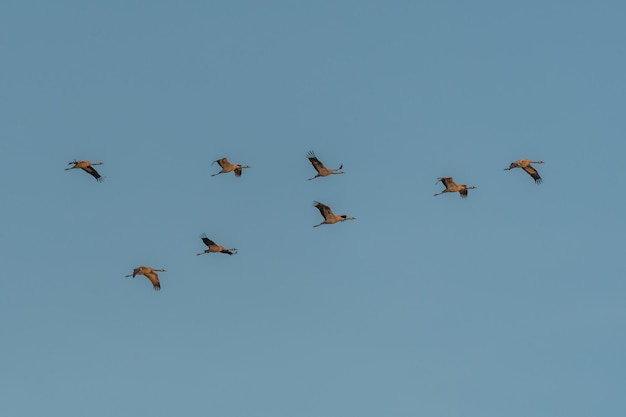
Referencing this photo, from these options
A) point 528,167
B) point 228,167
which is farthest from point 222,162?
point 528,167

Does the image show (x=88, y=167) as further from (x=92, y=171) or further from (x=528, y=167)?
(x=528, y=167)

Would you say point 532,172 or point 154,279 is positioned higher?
point 532,172

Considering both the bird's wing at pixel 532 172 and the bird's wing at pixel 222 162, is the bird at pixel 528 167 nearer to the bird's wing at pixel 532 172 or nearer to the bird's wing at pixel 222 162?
the bird's wing at pixel 532 172

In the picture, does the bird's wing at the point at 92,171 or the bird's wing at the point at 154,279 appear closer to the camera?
the bird's wing at the point at 154,279

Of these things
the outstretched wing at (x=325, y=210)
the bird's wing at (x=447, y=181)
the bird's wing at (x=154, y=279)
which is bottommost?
the bird's wing at (x=154, y=279)

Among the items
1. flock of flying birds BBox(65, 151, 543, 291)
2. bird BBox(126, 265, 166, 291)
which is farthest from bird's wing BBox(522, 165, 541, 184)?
bird BBox(126, 265, 166, 291)

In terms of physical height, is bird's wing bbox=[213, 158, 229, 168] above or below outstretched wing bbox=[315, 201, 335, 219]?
above

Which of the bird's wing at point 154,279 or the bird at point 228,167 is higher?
the bird at point 228,167

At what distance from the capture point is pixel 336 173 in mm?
84562

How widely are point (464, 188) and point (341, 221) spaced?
9215mm

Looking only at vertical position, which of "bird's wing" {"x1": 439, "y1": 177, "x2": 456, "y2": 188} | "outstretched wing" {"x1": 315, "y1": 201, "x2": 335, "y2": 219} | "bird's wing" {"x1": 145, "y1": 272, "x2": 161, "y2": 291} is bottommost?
"bird's wing" {"x1": 145, "y1": 272, "x2": 161, "y2": 291}

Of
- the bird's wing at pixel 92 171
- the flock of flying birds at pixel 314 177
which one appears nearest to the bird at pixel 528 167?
the flock of flying birds at pixel 314 177

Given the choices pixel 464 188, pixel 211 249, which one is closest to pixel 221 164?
pixel 211 249

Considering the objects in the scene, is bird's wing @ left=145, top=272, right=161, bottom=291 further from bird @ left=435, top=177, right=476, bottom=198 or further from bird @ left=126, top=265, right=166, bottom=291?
bird @ left=435, top=177, right=476, bottom=198
